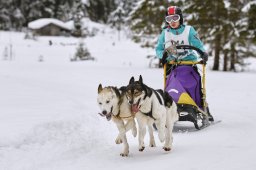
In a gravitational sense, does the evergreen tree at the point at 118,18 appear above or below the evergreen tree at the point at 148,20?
above

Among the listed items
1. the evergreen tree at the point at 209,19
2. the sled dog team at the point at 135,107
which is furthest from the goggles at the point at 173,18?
the evergreen tree at the point at 209,19

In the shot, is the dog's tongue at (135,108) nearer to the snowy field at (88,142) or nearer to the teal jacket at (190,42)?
the snowy field at (88,142)

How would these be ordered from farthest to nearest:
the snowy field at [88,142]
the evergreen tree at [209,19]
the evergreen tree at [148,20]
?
the evergreen tree at [148,20]
the evergreen tree at [209,19]
the snowy field at [88,142]

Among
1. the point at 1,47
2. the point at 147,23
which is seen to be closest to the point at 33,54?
the point at 1,47

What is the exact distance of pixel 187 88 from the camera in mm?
7391

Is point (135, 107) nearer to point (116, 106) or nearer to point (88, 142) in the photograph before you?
point (116, 106)

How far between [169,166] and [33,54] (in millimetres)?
37400

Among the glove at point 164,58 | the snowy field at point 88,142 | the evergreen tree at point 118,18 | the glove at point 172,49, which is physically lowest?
the snowy field at point 88,142

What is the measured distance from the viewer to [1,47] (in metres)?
43.5

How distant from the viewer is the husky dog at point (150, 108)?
5086 millimetres

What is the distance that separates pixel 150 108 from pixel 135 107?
0.25 metres

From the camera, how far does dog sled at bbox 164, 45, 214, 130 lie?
7.13 metres

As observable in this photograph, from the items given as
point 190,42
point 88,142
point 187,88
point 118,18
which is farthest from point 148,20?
point 118,18

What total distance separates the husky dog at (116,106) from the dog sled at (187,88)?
172cm
